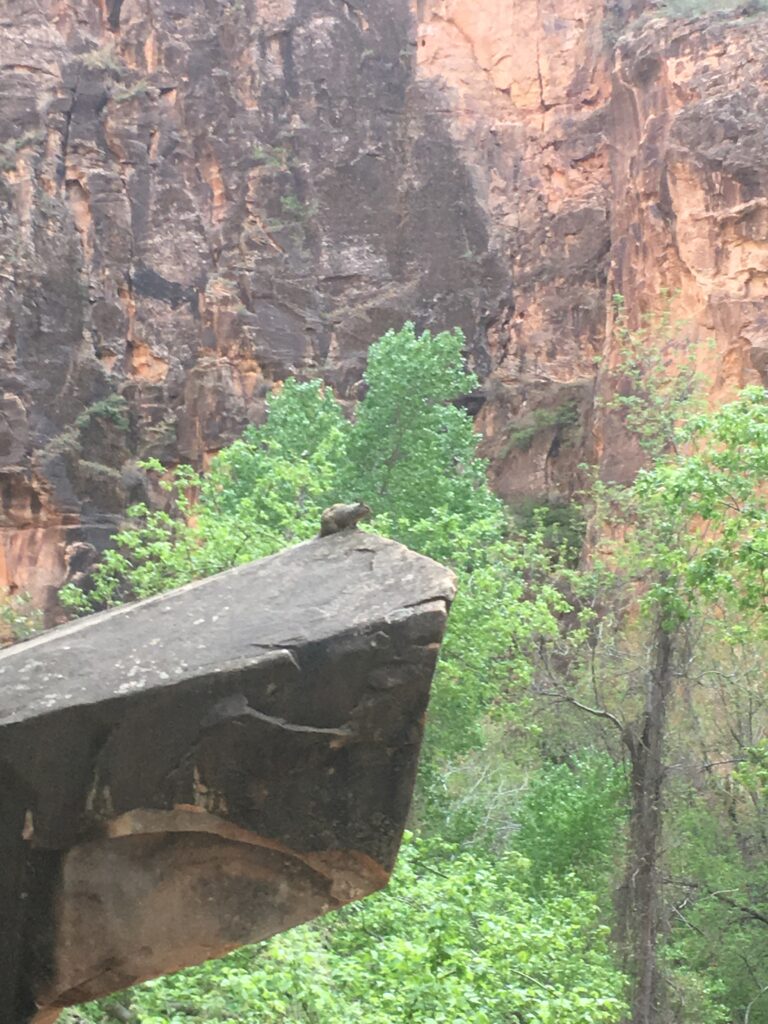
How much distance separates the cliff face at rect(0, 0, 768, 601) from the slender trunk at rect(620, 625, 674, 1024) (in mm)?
16107

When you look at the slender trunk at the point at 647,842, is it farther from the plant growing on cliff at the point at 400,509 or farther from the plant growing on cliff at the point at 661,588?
the plant growing on cliff at the point at 400,509

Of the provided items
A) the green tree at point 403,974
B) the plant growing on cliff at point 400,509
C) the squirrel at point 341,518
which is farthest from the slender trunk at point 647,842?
the squirrel at point 341,518

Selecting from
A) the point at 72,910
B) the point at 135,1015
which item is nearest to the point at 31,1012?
the point at 72,910

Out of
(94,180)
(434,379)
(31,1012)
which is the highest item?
(94,180)

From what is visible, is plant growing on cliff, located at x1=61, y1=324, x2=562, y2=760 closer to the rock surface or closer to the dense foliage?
the dense foliage

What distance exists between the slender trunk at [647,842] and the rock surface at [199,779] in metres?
9.35

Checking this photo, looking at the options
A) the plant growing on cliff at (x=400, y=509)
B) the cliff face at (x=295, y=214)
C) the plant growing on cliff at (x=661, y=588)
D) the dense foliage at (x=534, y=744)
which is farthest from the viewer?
the cliff face at (x=295, y=214)

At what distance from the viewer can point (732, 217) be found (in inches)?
1109

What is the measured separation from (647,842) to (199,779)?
34.9ft

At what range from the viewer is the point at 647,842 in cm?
1377

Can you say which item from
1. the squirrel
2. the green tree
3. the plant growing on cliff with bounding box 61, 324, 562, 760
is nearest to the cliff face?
the plant growing on cliff with bounding box 61, 324, 562, 760

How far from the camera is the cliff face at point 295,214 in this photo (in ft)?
106

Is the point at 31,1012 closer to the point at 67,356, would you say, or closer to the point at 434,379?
the point at 434,379

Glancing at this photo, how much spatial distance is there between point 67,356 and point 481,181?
14619 millimetres
